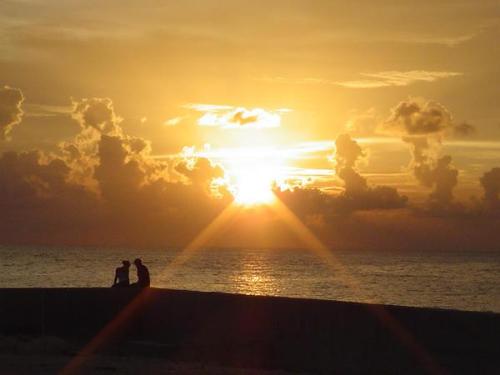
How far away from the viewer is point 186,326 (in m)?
15.6

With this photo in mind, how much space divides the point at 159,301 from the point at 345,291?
177ft

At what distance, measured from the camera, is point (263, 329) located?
14781 mm

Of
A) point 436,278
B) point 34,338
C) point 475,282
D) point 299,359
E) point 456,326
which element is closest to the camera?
point 456,326

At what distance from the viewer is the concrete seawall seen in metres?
13.3

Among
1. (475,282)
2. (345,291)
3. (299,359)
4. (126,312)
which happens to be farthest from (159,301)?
(475,282)

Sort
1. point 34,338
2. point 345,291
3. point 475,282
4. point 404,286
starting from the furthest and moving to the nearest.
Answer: point 475,282 < point 404,286 < point 345,291 < point 34,338

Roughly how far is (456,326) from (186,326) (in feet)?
16.9

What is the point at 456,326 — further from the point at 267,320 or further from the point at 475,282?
the point at 475,282

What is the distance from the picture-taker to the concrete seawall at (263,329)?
13.3 metres

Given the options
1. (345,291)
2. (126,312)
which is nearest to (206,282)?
(345,291)

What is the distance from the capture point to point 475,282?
3226 inches

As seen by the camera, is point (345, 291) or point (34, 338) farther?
point (345, 291)

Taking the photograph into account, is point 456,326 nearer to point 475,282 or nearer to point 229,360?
point 229,360

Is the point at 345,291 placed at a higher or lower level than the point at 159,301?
lower
